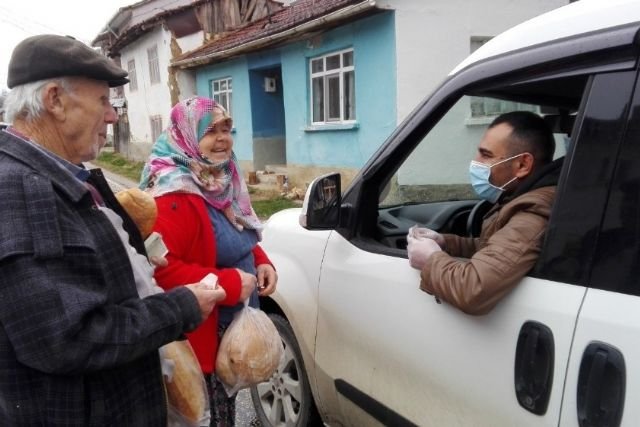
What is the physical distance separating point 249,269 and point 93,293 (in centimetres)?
105

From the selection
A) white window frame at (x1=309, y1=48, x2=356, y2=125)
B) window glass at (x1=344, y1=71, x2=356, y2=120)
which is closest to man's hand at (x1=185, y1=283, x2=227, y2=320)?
white window frame at (x1=309, y1=48, x2=356, y2=125)

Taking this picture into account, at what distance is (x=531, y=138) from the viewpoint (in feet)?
6.17

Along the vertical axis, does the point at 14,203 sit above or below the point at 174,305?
above

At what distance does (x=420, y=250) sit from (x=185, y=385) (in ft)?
2.81

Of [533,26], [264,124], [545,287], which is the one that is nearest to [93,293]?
[545,287]

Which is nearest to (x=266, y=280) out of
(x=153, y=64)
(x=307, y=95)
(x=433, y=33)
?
(x=433, y=33)

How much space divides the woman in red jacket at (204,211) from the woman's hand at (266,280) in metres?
0.06

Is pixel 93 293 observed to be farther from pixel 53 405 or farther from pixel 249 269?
pixel 249 269

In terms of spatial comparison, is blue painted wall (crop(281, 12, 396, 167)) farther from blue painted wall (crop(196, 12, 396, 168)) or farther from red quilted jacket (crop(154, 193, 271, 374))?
red quilted jacket (crop(154, 193, 271, 374))

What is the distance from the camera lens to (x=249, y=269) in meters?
2.30

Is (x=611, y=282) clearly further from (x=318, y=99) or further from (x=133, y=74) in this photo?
(x=133, y=74)

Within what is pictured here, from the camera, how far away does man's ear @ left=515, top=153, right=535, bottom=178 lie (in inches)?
73.7

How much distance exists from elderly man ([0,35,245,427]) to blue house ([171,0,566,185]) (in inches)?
305

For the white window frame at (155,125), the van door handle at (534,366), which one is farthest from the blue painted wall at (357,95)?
the white window frame at (155,125)
